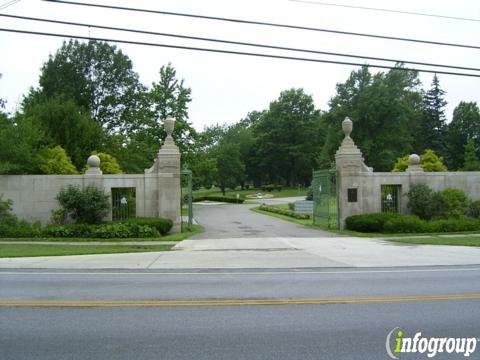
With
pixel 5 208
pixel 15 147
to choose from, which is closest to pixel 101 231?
pixel 5 208

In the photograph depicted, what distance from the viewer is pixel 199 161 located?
153 feet

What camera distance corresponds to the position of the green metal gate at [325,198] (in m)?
24.3

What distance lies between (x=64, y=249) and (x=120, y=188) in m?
6.13

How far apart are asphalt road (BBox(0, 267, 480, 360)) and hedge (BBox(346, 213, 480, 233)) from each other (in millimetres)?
10662

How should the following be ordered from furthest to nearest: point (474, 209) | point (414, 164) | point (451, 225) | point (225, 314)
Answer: point (414, 164)
point (474, 209)
point (451, 225)
point (225, 314)

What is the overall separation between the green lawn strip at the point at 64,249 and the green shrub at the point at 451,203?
13755mm

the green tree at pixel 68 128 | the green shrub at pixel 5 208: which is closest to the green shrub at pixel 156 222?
the green shrub at pixel 5 208

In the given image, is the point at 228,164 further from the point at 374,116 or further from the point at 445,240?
the point at 445,240

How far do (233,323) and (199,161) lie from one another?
1579 inches

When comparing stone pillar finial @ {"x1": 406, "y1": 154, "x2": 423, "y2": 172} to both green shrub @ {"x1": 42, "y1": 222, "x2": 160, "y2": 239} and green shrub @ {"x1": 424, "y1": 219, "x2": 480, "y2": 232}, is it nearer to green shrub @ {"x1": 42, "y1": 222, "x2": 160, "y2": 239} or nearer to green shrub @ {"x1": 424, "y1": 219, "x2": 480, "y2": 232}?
green shrub @ {"x1": 424, "y1": 219, "x2": 480, "y2": 232}

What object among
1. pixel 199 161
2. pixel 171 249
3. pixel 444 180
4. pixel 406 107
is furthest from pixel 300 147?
pixel 171 249

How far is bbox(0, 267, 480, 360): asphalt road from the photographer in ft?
18.7

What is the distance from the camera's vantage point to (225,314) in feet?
24.1

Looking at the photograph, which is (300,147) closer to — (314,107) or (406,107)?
(314,107)
